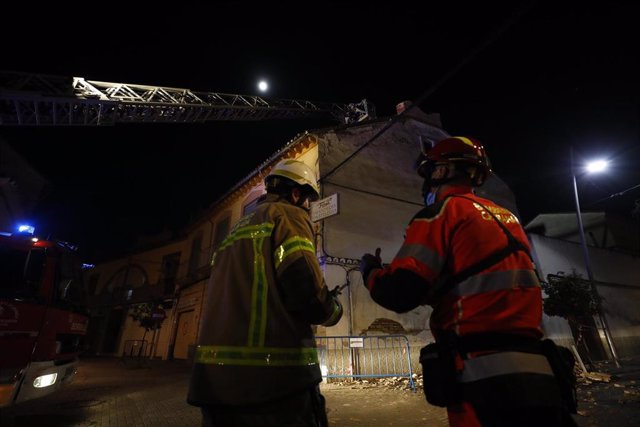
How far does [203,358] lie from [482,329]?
4.55ft

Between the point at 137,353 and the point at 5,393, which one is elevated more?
the point at 137,353

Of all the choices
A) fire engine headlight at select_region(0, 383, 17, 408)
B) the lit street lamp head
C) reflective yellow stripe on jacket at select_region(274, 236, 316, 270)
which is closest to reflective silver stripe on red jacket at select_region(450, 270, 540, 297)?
reflective yellow stripe on jacket at select_region(274, 236, 316, 270)

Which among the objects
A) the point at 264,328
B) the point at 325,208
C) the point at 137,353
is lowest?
the point at 137,353

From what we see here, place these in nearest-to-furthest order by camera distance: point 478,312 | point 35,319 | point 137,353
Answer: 1. point 478,312
2. point 35,319
3. point 137,353

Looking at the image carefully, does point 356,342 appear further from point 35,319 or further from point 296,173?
point 296,173

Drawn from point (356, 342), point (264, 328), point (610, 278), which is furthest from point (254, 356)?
point (610, 278)

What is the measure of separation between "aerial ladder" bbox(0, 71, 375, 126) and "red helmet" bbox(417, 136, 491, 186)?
13018 mm

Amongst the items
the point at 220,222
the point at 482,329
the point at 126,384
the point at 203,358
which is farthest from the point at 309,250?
the point at 220,222

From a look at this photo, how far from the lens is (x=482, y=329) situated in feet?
4.91

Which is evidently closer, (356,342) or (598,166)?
(356,342)

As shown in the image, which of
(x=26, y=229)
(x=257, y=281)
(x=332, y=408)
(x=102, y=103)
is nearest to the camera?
(x=257, y=281)

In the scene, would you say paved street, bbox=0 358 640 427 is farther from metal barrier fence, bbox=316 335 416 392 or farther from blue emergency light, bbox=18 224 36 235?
blue emergency light, bbox=18 224 36 235

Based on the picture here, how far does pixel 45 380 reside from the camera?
481 cm

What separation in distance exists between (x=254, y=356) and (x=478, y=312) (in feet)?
3.61
